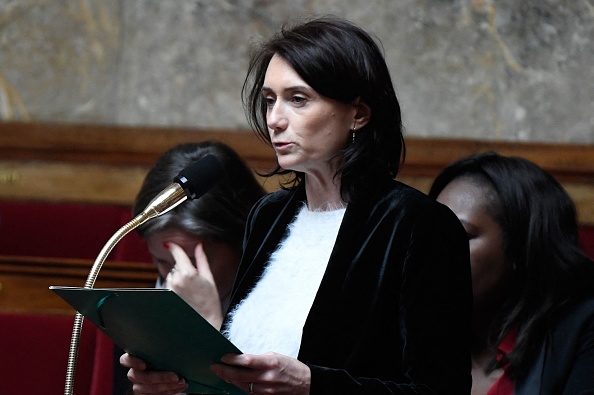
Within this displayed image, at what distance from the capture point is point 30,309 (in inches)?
80.3

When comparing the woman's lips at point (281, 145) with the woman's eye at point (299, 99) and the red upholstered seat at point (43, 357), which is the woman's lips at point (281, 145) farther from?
the red upholstered seat at point (43, 357)

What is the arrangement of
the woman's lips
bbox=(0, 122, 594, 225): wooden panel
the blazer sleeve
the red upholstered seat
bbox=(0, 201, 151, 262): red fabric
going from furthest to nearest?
bbox=(0, 122, 594, 225): wooden panel, bbox=(0, 201, 151, 262): red fabric, the red upholstered seat, the woman's lips, the blazer sleeve

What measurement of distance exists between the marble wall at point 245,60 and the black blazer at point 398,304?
1.56m

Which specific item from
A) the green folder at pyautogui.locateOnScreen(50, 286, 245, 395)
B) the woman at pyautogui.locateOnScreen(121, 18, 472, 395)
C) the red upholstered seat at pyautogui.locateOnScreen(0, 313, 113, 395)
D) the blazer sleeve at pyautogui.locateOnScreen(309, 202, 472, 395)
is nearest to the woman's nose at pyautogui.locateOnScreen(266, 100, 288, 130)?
the woman at pyautogui.locateOnScreen(121, 18, 472, 395)

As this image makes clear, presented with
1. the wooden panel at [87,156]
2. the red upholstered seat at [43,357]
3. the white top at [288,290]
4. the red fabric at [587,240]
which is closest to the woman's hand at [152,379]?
the white top at [288,290]

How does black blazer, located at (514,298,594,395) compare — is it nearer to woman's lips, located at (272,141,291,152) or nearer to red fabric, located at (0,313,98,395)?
woman's lips, located at (272,141,291,152)

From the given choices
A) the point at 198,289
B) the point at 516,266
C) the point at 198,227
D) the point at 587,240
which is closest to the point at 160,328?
the point at 198,289

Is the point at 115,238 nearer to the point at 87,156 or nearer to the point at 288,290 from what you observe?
the point at 288,290

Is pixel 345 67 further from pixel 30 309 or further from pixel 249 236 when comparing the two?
pixel 30 309

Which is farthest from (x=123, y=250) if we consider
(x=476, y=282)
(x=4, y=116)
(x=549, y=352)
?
(x=549, y=352)

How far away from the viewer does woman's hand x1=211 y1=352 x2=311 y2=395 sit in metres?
1.20

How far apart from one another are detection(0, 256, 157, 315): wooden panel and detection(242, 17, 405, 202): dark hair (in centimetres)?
77

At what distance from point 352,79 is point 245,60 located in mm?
1687

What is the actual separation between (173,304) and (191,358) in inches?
5.1
